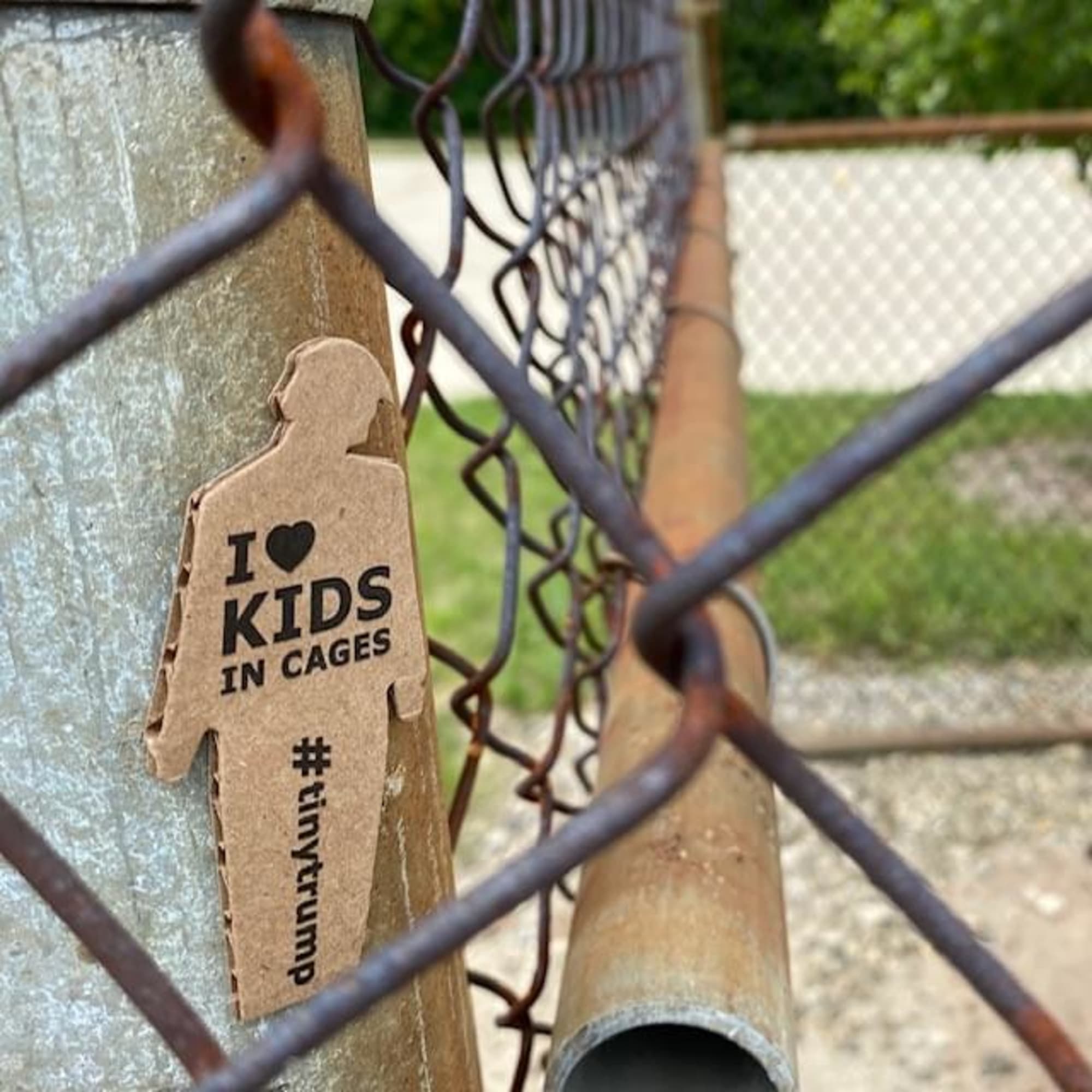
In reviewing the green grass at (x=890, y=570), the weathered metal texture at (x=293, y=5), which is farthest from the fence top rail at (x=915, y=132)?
the weathered metal texture at (x=293, y=5)

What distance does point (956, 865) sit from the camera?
2.66 metres

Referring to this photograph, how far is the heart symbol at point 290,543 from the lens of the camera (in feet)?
1.61

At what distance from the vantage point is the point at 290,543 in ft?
1.62

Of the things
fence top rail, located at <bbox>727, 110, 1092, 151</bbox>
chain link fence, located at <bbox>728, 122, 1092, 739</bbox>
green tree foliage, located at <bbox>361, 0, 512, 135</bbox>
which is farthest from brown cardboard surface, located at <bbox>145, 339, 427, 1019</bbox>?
green tree foliage, located at <bbox>361, 0, 512, 135</bbox>

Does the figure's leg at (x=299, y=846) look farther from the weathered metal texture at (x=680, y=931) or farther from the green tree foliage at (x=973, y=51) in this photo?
the green tree foliage at (x=973, y=51)

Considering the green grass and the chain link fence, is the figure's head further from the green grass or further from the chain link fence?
the green grass

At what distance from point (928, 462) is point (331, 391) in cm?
387

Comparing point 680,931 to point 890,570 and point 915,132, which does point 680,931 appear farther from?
point 890,570

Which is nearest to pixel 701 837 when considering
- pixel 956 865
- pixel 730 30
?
pixel 956 865

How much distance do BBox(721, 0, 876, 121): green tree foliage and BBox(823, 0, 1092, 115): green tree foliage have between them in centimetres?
423

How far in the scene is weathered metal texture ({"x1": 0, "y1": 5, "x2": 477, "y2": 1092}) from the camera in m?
0.45

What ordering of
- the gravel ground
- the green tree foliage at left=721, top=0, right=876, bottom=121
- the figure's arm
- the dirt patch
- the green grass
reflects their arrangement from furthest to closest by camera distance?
1. the green tree foliage at left=721, top=0, right=876, bottom=121
2. the dirt patch
3. the green grass
4. the gravel ground
5. the figure's arm

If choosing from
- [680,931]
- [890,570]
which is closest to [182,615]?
[680,931]

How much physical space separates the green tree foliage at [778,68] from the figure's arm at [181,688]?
790cm
